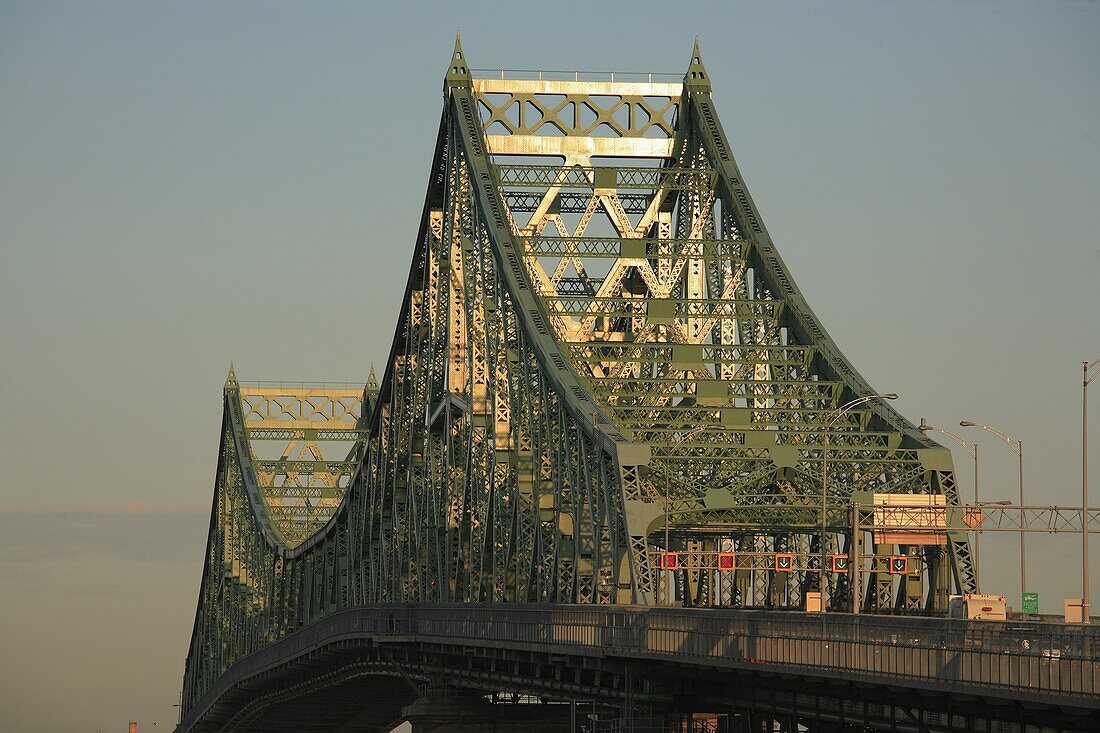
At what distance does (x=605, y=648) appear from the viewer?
59969 mm

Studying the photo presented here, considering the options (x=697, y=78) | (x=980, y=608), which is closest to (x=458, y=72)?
(x=697, y=78)

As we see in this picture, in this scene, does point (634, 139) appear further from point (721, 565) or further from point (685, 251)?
point (721, 565)

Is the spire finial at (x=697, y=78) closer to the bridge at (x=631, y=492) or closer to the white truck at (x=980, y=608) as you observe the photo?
the bridge at (x=631, y=492)

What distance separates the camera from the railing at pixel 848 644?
40.9m

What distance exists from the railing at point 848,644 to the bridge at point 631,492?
0.08 metres

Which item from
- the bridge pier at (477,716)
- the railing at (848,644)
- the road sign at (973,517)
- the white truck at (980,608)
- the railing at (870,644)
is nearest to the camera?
the railing at (848,644)

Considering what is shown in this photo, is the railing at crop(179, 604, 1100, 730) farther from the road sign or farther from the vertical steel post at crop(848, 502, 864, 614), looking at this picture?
the road sign

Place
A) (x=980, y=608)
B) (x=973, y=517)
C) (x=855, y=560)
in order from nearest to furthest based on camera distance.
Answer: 1. (x=980, y=608)
2. (x=855, y=560)
3. (x=973, y=517)

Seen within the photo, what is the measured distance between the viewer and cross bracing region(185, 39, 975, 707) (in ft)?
250

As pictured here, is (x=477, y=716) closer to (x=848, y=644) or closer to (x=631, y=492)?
(x=631, y=492)

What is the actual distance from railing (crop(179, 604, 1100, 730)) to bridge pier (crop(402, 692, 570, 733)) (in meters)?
14.7

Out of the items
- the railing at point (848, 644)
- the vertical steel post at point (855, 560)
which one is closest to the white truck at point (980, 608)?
the vertical steel post at point (855, 560)

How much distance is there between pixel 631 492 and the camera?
2736 inches

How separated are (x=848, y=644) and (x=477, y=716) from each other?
134 ft
